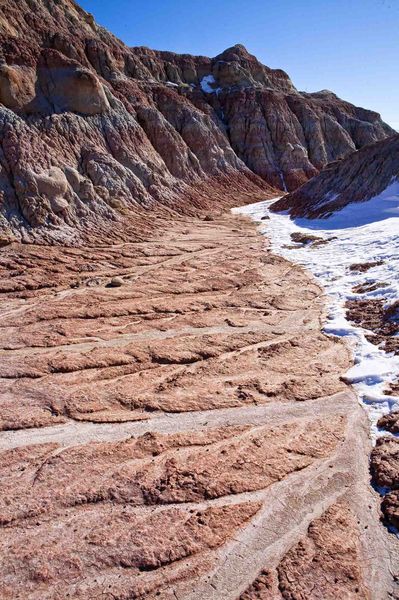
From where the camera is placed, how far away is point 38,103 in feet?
73.3

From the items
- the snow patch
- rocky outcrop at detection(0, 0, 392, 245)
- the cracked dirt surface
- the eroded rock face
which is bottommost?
the eroded rock face

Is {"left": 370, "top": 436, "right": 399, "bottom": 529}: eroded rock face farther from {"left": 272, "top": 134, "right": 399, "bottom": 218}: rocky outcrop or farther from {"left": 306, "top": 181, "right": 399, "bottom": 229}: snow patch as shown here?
{"left": 272, "top": 134, "right": 399, "bottom": 218}: rocky outcrop

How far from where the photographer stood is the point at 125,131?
27078mm

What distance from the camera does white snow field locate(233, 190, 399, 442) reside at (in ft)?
26.0

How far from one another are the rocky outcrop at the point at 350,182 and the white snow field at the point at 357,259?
36.7 inches

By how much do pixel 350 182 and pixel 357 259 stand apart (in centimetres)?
1363

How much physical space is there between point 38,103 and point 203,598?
83.0ft

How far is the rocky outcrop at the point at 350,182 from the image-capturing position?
25328 mm

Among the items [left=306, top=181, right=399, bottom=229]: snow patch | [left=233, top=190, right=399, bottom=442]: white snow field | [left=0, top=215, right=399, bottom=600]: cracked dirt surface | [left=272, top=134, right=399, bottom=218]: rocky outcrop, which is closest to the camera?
[left=0, top=215, right=399, bottom=600]: cracked dirt surface

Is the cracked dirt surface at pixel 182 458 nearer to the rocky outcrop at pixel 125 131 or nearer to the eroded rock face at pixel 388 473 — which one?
the eroded rock face at pixel 388 473

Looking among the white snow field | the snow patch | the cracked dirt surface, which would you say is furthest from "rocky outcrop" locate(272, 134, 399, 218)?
the cracked dirt surface

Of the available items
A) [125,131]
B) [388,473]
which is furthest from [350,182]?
[388,473]

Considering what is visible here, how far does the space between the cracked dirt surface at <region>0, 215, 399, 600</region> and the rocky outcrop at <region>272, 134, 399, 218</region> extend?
54.7 feet

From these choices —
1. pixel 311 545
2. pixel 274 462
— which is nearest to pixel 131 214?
pixel 274 462
